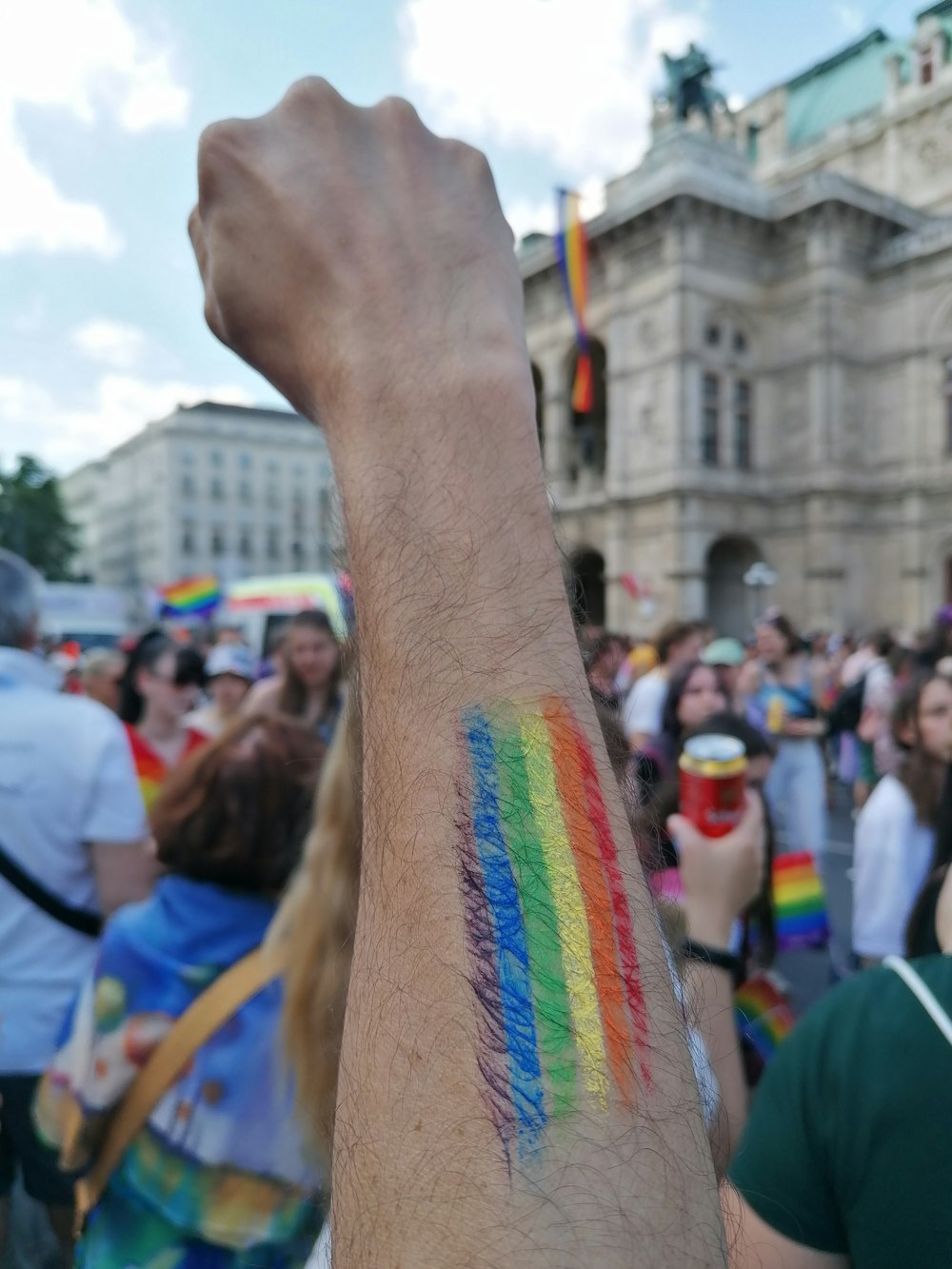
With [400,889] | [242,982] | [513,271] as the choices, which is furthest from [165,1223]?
[513,271]

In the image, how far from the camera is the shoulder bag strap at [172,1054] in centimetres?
149

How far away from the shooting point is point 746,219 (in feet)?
75.9

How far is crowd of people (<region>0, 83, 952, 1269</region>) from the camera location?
473 millimetres

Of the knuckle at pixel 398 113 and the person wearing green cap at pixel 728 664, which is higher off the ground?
the knuckle at pixel 398 113

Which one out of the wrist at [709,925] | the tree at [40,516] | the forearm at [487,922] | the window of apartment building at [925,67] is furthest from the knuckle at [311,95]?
the tree at [40,516]

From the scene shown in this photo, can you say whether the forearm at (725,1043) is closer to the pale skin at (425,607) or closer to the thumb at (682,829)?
the thumb at (682,829)

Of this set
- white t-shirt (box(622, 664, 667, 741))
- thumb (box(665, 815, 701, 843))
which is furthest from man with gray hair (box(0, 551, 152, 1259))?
white t-shirt (box(622, 664, 667, 741))

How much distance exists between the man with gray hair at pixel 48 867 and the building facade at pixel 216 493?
60099 mm

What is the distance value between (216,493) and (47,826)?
6632 centimetres

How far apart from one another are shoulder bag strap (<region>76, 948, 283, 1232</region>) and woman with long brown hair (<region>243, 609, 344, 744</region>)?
105 inches

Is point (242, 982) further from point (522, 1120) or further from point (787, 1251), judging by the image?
point (522, 1120)

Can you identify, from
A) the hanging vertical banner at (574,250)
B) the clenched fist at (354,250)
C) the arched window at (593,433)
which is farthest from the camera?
the arched window at (593,433)

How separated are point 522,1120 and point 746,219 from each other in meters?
26.4

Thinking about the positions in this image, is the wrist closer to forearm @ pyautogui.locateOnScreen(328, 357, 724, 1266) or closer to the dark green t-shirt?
the dark green t-shirt
